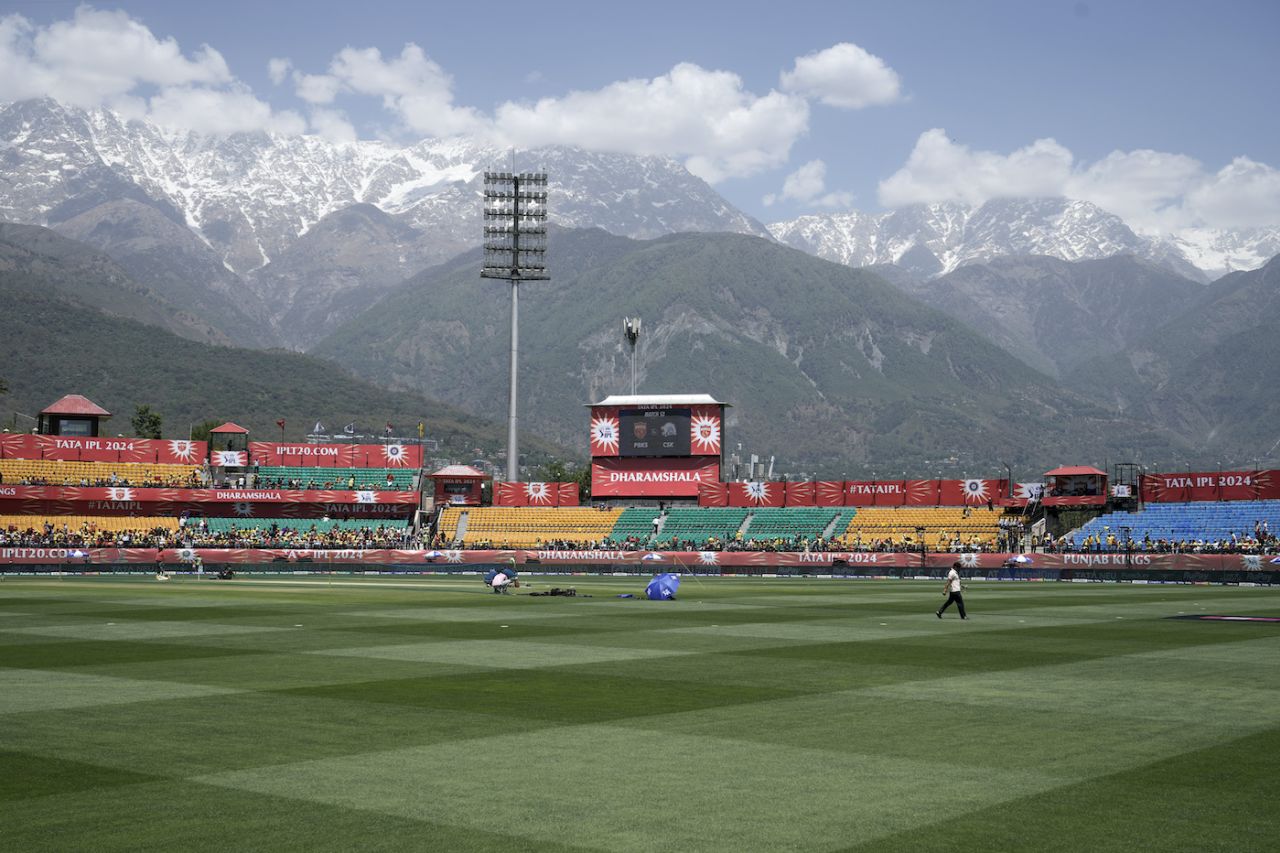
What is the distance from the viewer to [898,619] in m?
36.4

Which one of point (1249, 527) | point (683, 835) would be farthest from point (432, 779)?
point (1249, 527)

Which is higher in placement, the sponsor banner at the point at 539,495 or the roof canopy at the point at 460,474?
Result: the roof canopy at the point at 460,474

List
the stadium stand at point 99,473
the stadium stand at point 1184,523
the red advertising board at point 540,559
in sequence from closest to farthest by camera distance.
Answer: the red advertising board at point 540,559 < the stadium stand at point 1184,523 < the stadium stand at point 99,473

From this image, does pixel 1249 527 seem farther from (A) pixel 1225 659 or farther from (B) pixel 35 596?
(B) pixel 35 596

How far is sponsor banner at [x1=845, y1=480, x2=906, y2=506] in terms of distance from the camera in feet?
324

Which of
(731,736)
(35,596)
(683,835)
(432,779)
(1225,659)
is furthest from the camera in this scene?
(35,596)

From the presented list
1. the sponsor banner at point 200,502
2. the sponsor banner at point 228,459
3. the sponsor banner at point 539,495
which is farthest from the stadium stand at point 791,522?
the sponsor banner at point 228,459

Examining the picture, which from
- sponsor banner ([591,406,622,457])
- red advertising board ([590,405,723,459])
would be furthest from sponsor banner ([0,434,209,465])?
red advertising board ([590,405,723,459])

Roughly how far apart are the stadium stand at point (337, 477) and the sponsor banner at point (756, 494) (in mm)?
29028

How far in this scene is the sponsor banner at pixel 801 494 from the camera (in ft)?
332

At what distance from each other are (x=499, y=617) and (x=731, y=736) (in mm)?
21335

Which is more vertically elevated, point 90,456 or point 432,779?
point 90,456

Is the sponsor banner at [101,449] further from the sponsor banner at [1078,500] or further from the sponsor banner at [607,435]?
the sponsor banner at [1078,500]

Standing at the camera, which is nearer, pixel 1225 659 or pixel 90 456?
pixel 1225 659
